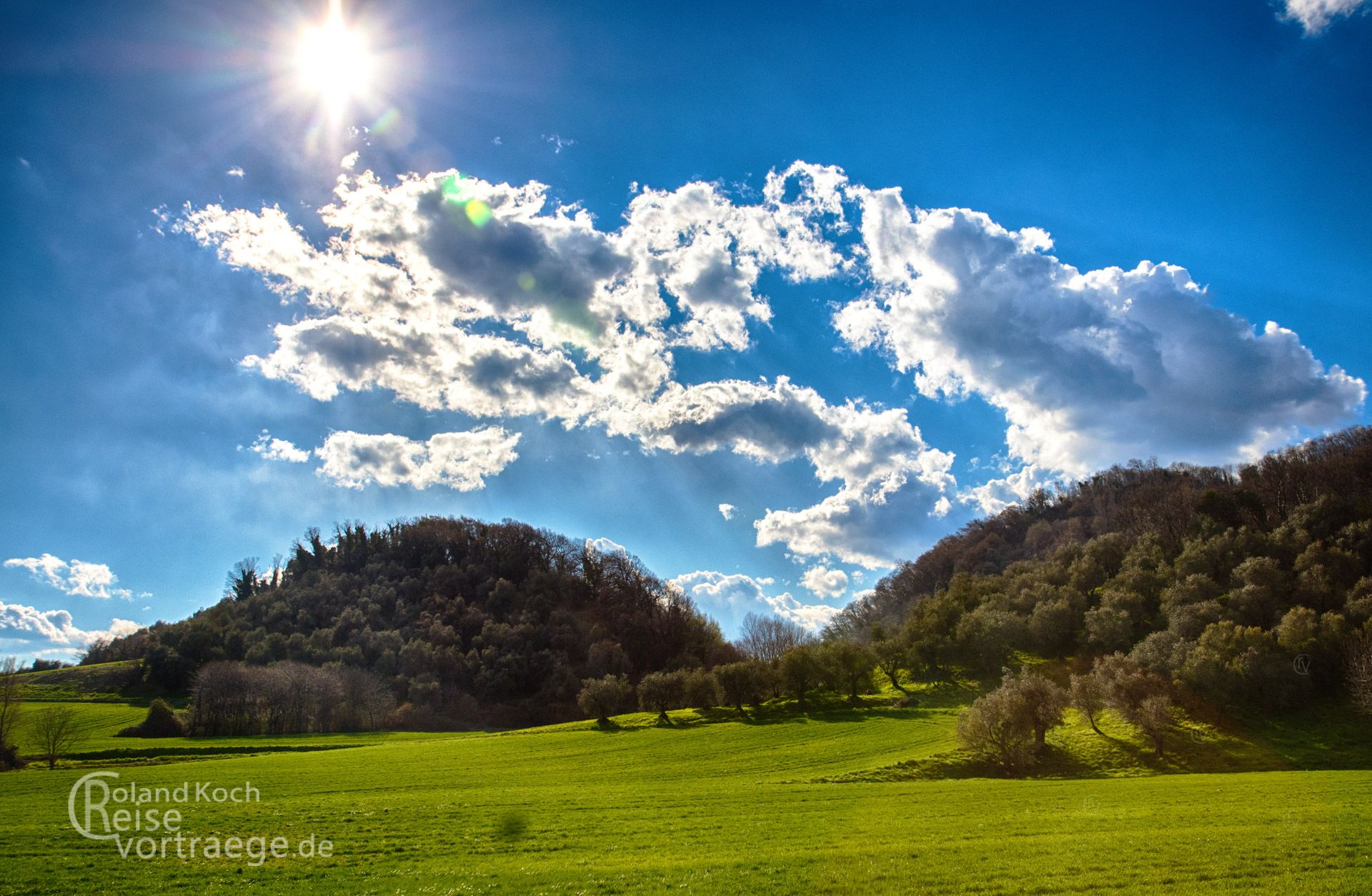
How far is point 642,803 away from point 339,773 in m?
28.1

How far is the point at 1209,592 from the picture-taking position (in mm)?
94812

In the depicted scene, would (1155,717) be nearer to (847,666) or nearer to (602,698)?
(847,666)

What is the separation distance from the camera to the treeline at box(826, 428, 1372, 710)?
228 feet

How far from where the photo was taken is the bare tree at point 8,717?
208 feet

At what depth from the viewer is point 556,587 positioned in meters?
177

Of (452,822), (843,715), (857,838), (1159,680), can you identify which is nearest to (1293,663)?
(1159,680)

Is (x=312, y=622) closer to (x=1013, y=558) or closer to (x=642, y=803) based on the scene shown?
(x=642, y=803)

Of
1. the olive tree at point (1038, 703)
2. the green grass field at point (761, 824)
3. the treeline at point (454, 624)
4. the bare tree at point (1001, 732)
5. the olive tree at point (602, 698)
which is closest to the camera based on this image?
the green grass field at point (761, 824)

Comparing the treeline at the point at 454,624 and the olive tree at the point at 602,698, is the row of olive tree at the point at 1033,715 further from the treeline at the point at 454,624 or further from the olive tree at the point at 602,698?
the treeline at the point at 454,624

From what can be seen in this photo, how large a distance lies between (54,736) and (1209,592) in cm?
14036

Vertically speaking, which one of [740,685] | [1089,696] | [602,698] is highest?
[602,698]

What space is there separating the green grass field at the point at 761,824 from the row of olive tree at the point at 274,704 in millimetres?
45666

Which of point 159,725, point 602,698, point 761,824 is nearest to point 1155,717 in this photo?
point 761,824

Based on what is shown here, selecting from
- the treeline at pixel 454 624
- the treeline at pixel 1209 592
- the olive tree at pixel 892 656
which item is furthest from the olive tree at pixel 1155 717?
the treeline at pixel 454 624
